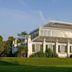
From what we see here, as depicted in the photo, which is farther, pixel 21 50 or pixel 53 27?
pixel 53 27

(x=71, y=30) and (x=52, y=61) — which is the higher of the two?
(x=71, y=30)

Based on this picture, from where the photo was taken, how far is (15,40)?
64000mm

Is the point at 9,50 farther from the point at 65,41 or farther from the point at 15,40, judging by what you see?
the point at 65,41

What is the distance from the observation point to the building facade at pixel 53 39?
53.9 metres

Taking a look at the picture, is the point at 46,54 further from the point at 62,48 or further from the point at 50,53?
the point at 62,48

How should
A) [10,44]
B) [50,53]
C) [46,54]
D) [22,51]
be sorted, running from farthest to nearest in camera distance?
[10,44] → [22,51] → [50,53] → [46,54]

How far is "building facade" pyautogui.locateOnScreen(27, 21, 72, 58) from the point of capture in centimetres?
5394

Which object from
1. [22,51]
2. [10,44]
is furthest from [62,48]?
[10,44]

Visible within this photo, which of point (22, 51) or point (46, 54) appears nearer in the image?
point (46, 54)

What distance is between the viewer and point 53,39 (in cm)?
5619

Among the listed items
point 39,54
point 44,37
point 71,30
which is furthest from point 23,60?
point 71,30

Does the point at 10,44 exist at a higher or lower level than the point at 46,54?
higher

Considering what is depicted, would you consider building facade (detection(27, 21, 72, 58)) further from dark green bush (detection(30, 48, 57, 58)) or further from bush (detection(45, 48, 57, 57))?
dark green bush (detection(30, 48, 57, 58))

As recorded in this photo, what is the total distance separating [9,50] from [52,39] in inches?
359
